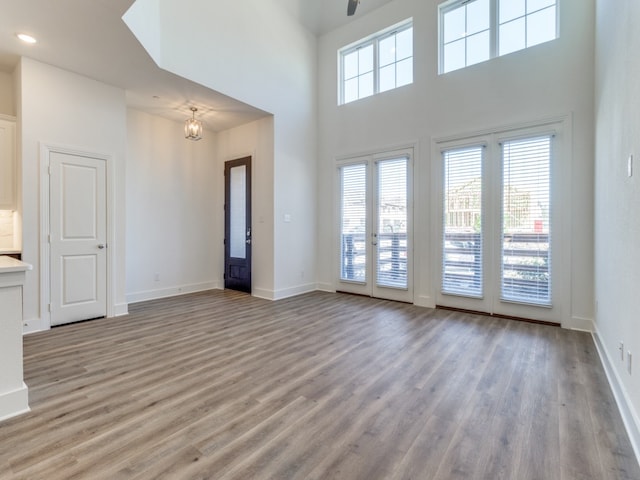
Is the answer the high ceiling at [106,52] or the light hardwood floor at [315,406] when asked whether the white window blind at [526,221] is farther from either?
the high ceiling at [106,52]

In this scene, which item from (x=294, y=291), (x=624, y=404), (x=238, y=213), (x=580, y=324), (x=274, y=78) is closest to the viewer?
(x=624, y=404)

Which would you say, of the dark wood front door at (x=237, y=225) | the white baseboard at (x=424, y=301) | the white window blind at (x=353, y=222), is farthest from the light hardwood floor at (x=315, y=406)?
the dark wood front door at (x=237, y=225)

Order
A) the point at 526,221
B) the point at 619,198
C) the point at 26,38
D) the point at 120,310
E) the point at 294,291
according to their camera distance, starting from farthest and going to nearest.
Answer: the point at 294,291 → the point at 120,310 → the point at 526,221 → the point at 26,38 → the point at 619,198

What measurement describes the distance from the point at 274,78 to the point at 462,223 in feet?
12.9

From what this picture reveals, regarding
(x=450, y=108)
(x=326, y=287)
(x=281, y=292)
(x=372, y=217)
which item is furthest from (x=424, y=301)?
(x=450, y=108)

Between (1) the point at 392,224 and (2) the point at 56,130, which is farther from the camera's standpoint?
(1) the point at 392,224

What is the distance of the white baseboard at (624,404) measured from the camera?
1767 mm

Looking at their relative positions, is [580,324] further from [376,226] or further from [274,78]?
[274,78]

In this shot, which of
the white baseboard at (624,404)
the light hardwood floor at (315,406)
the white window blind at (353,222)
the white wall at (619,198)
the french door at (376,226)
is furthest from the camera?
the white window blind at (353,222)

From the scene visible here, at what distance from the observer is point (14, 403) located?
81.8 inches

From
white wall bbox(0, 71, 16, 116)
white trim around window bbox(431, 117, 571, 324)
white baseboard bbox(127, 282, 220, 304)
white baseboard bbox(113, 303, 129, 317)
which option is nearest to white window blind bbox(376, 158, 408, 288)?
white trim around window bbox(431, 117, 571, 324)

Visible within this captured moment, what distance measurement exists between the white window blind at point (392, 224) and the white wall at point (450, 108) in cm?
27

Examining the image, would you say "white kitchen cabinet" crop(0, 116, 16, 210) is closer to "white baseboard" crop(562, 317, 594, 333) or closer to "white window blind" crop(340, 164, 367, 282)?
"white window blind" crop(340, 164, 367, 282)

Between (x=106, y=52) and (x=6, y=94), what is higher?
(x=106, y=52)
